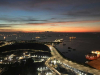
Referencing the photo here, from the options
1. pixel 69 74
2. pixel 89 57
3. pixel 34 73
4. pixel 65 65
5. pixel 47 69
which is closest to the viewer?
pixel 69 74

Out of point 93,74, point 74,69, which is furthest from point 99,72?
point 74,69

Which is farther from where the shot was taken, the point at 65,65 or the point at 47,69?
the point at 65,65

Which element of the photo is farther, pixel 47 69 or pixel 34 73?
pixel 47 69

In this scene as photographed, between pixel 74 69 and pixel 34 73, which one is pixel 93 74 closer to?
pixel 74 69

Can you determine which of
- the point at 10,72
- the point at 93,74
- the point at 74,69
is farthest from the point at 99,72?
the point at 10,72

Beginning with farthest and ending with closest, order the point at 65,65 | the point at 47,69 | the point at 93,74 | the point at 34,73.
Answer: the point at 65,65, the point at 47,69, the point at 34,73, the point at 93,74

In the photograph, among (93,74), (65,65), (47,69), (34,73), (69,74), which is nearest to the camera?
(93,74)

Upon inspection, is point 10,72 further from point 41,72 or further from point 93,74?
point 93,74

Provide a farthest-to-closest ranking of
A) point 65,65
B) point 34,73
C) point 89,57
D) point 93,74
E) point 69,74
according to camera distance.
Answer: point 89,57
point 65,65
point 34,73
point 69,74
point 93,74
